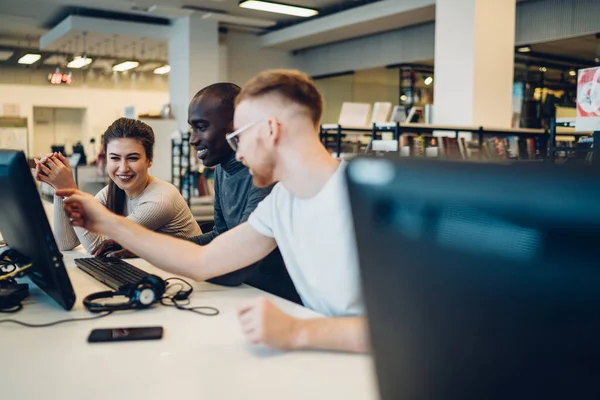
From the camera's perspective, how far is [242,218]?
1.96m

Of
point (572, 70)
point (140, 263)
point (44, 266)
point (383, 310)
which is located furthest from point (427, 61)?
point (383, 310)

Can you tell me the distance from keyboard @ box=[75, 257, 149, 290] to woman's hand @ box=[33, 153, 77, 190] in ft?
0.90

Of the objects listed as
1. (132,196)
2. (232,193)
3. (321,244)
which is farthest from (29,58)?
(321,244)

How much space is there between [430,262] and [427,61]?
9.19m

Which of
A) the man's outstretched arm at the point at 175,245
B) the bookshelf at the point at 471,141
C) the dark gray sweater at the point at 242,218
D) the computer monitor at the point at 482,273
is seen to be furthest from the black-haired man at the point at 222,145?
the bookshelf at the point at 471,141

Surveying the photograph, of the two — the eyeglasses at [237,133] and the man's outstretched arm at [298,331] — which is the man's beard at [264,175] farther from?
the man's outstretched arm at [298,331]

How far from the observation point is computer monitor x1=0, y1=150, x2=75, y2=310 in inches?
44.4

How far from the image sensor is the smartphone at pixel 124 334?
3.64ft

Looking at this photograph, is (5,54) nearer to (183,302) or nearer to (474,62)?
(474,62)

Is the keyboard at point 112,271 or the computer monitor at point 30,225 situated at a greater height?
the computer monitor at point 30,225

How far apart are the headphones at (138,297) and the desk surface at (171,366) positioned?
5 cm

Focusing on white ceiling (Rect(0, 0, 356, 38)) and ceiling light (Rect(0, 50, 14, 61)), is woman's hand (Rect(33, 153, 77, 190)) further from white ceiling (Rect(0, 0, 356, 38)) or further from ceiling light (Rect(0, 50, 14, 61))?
ceiling light (Rect(0, 50, 14, 61))

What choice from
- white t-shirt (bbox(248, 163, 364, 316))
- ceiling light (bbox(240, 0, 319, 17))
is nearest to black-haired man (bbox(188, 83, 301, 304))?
white t-shirt (bbox(248, 163, 364, 316))

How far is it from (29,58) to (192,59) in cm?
538
